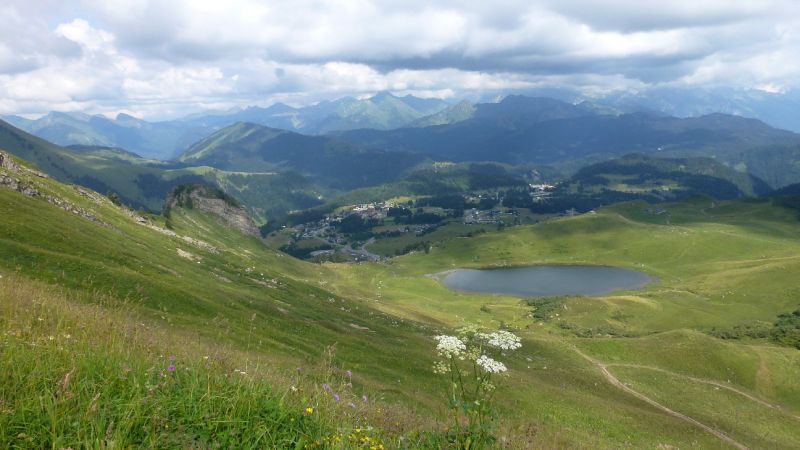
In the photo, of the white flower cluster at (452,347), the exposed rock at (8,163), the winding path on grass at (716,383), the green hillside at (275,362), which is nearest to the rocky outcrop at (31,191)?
the exposed rock at (8,163)

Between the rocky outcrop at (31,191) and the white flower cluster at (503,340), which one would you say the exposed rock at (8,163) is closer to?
the rocky outcrop at (31,191)

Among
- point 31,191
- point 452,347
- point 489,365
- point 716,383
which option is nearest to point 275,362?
point 452,347

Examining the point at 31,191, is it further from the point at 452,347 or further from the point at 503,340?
the point at 452,347

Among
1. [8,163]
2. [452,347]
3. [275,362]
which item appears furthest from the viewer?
[8,163]

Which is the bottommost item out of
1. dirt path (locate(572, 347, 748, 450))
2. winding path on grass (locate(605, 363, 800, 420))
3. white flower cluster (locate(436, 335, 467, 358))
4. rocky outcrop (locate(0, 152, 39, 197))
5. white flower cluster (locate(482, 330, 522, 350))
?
winding path on grass (locate(605, 363, 800, 420))

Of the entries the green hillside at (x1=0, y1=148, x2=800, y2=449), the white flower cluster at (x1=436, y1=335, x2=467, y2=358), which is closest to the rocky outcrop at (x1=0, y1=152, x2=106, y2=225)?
the green hillside at (x1=0, y1=148, x2=800, y2=449)

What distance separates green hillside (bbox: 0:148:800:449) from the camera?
753 cm

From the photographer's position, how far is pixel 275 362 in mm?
27594

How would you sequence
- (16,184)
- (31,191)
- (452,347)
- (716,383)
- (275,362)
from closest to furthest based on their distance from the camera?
(452,347), (275,362), (716,383), (16,184), (31,191)

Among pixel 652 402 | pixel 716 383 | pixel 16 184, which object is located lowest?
pixel 716 383

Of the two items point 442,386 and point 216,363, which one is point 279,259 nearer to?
point 442,386

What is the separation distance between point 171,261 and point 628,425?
64669 millimetres

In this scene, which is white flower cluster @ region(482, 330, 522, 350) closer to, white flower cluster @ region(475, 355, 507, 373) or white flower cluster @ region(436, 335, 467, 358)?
white flower cluster @ region(475, 355, 507, 373)

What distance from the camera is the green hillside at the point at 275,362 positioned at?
753 cm
